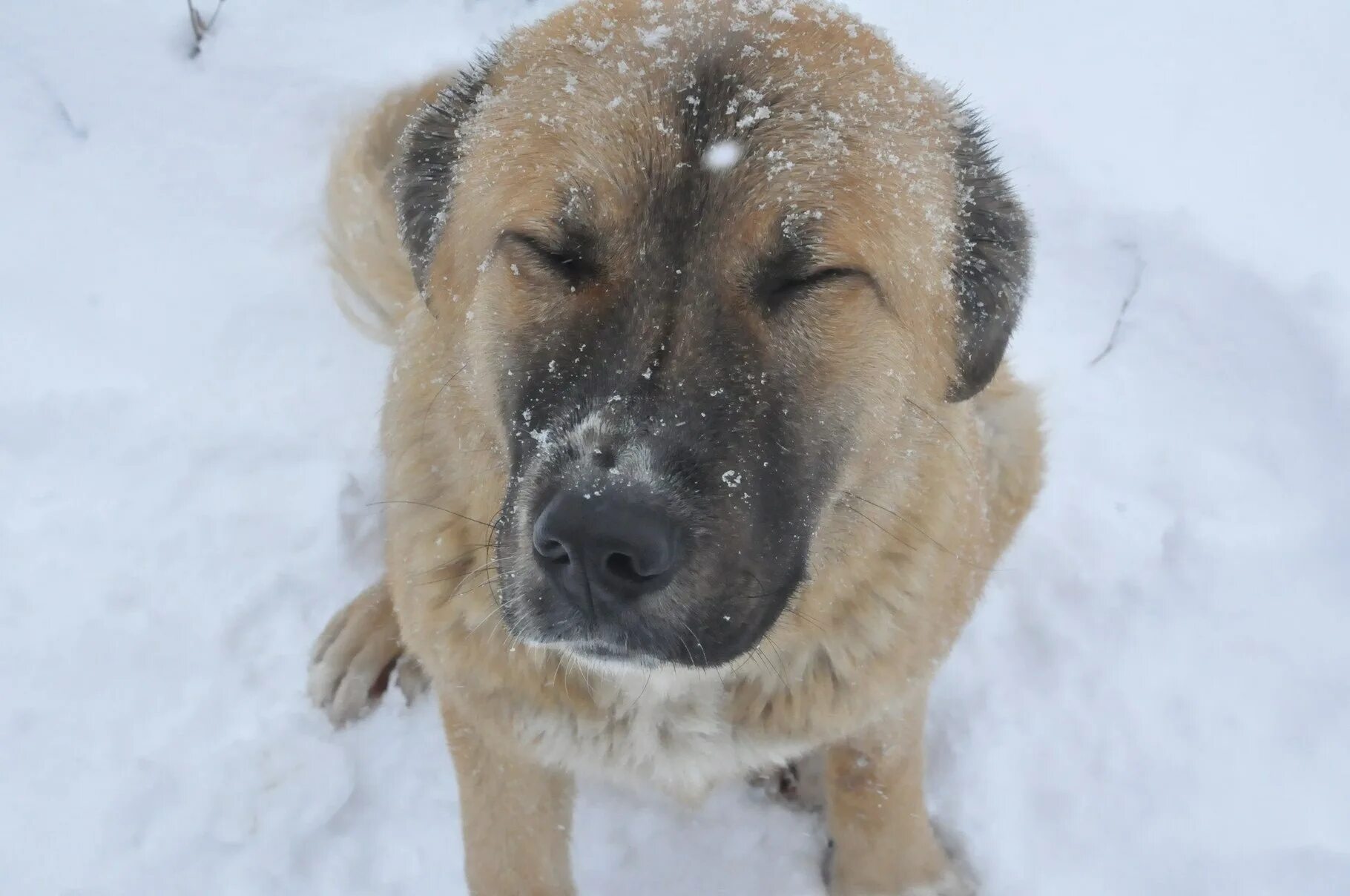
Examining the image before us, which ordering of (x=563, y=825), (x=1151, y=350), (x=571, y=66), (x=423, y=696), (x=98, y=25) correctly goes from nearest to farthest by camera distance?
(x=571, y=66) < (x=563, y=825) < (x=423, y=696) < (x=1151, y=350) < (x=98, y=25)

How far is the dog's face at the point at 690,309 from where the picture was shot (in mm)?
1470

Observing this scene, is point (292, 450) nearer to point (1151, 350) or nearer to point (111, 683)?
point (111, 683)

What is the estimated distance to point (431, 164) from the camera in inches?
81.3

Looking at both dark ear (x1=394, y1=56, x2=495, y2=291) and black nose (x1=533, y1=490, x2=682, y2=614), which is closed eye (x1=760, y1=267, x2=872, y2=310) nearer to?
black nose (x1=533, y1=490, x2=682, y2=614)

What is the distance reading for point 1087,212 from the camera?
4.07 meters

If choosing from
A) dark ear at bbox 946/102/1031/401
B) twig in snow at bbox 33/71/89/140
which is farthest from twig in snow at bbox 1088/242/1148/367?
twig in snow at bbox 33/71/89/140

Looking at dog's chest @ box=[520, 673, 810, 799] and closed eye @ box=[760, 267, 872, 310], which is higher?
closed eye @ box=[760, 267, 872, 310]

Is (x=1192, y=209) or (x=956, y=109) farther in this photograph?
(x=1192, y=209)

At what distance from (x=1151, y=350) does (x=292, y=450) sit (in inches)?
130

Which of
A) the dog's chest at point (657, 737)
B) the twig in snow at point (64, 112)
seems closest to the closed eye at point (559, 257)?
the dog's chest at point (657, 737)

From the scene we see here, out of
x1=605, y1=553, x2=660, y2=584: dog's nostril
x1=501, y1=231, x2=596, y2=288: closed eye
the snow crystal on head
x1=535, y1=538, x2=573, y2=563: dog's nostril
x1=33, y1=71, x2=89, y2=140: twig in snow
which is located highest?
the snow crystal on head

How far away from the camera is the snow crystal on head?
1581mm

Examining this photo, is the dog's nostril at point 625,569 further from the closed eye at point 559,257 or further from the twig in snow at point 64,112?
the twig in snow at point 64,112

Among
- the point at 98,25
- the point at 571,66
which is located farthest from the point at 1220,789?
the point at 98,25
